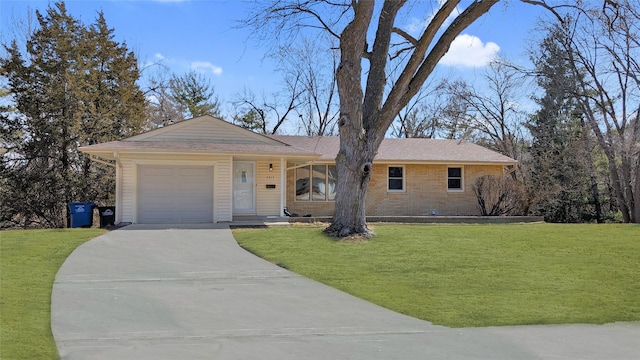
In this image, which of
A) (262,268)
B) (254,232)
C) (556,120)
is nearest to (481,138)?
(556,120)

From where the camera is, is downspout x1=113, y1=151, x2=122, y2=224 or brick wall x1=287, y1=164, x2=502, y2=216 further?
brick wall x1=287, y1=164, x2=502, y2=216

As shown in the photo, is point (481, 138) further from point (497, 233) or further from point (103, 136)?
point (103, 136)

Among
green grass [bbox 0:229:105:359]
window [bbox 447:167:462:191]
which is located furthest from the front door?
window [bbox 447:167:462:191]

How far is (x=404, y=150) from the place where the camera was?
2336cm

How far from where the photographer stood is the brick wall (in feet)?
72.4

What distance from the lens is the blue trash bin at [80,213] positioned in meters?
17.3

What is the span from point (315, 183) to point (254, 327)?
16010mm

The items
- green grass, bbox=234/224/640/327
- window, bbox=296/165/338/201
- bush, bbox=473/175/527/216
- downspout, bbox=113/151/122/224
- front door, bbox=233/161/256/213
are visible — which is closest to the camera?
green grass, bbox=234/224/640/327

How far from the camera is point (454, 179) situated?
22906 mm

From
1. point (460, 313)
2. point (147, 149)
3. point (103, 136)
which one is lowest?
point (460, 313)

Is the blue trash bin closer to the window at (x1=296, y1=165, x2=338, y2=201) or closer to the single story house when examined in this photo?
the single story house

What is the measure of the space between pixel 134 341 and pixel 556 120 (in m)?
30.5

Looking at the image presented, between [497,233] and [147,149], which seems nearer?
[497,233]

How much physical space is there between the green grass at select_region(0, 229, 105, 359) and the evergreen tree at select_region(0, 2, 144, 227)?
9.77 meters
